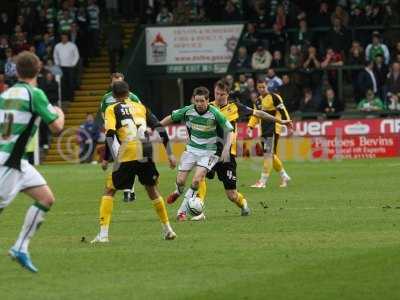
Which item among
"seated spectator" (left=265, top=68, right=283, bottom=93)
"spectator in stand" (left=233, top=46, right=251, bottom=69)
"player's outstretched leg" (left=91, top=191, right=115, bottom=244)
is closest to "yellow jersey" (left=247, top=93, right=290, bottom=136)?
→ "seated spectator" (left=265, top=68, right=283, bottom=93)

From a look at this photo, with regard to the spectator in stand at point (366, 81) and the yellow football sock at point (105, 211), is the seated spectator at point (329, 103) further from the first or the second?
the yellow football sock at point (105, 211)

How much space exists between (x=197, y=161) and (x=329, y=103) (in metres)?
17.5

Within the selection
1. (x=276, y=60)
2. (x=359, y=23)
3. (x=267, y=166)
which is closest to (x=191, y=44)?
(x=276, y=60)

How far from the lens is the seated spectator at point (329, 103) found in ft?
115

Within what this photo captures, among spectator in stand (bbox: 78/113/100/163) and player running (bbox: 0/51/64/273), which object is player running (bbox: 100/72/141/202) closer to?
player running (bbox: 0/51/64/273)

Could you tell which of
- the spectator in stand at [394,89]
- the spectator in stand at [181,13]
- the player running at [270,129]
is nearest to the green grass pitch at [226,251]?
the player running at [270,129]

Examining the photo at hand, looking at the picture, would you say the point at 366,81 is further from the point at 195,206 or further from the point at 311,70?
the point at 195,206

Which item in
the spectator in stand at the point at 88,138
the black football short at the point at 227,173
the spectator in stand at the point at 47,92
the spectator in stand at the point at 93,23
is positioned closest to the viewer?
the black football short at the point at 227,173

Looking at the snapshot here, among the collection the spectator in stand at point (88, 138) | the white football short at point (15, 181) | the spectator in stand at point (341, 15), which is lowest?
the spectator in stand at point (88, 138)

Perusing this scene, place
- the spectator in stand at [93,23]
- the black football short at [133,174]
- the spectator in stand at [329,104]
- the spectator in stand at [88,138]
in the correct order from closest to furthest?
the black football short at [133,174] < the spectator in stand at [329,104] < the spectator in stand at [88,138] < the spectator in stand at [93,23]

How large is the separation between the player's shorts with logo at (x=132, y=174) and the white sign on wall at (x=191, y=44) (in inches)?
913

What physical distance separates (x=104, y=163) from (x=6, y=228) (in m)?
1.96

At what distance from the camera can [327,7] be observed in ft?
127

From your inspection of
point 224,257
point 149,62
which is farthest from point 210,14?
point 224,257
